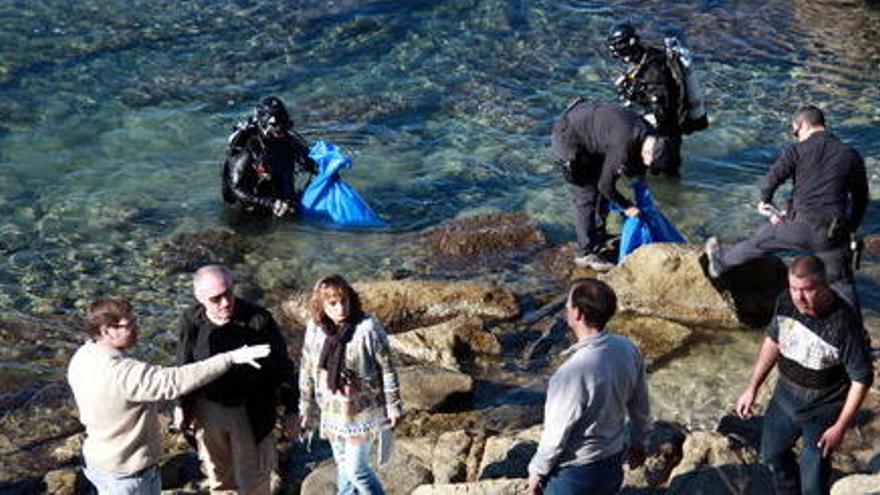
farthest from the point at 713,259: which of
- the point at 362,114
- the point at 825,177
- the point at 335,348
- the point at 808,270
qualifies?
the point at 362,114

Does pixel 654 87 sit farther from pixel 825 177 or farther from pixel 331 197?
pixel 825 177

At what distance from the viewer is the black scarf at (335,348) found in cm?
580

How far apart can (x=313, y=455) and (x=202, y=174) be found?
576 cm

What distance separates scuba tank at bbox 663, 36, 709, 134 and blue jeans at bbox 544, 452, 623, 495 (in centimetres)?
692

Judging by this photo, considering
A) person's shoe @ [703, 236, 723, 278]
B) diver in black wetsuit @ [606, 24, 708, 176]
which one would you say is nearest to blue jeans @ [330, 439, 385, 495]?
person's shoe @ [703, 236, 723, 278]

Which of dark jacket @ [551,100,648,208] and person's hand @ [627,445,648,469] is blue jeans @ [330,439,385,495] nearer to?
person's hand @ [627,445,648,469]

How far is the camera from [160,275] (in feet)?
34.2

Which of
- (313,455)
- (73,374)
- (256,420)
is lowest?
(313,455)

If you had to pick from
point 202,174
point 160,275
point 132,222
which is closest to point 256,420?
point 160,275

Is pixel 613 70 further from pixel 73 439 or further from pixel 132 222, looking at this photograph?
pixel 73 439

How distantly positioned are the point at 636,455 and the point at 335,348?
1528mm

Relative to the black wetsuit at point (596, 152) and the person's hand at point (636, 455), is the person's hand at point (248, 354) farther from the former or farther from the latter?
the black wetsuit at point (596, 152)

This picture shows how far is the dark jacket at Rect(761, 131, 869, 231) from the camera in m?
7.60

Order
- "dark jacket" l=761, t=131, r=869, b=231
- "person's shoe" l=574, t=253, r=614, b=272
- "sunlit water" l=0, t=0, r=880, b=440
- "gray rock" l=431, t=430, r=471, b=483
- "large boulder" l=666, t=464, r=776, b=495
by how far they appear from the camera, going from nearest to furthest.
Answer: "large boulder" l=666, t=464, r=776, b=495 < "gray rock" l=431, t=430, r=471, b=483 < "dark jacket" l=761, t=131, r=869, b=231 < "person's shoe" l=574, t=253, r=614, b=272 < "sunlit water" l=0, t=0, r=880, b=440
